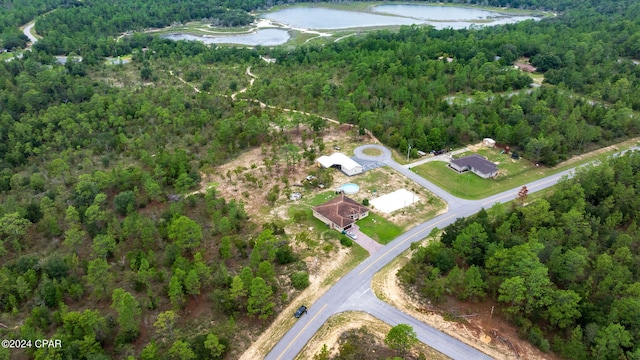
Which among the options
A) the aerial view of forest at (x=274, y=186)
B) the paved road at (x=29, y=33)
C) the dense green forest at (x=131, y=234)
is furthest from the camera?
the paved road at (x=29, y=33)

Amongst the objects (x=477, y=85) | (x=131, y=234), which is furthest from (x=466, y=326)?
(x=477, y=85)

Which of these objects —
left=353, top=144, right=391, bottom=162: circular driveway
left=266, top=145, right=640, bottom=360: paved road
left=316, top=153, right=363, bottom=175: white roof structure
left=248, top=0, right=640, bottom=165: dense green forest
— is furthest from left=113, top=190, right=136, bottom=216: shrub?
left=248, top=0, right=640, bottom=165: dense green forest

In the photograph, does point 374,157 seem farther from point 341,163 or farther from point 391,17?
point 391,17

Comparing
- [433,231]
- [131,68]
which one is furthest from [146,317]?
[131,68]

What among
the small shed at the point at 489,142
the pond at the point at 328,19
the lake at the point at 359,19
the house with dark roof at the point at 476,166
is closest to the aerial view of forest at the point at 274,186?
the small shed at the point at 489,142

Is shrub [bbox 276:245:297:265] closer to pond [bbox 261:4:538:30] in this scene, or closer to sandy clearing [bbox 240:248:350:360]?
sandy clearing [bbox 240:248:350:360]

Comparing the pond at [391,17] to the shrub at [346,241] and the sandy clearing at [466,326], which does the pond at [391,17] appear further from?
the sandy clearing at [466,326]

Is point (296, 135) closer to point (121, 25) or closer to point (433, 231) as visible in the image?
point (433, 231)
